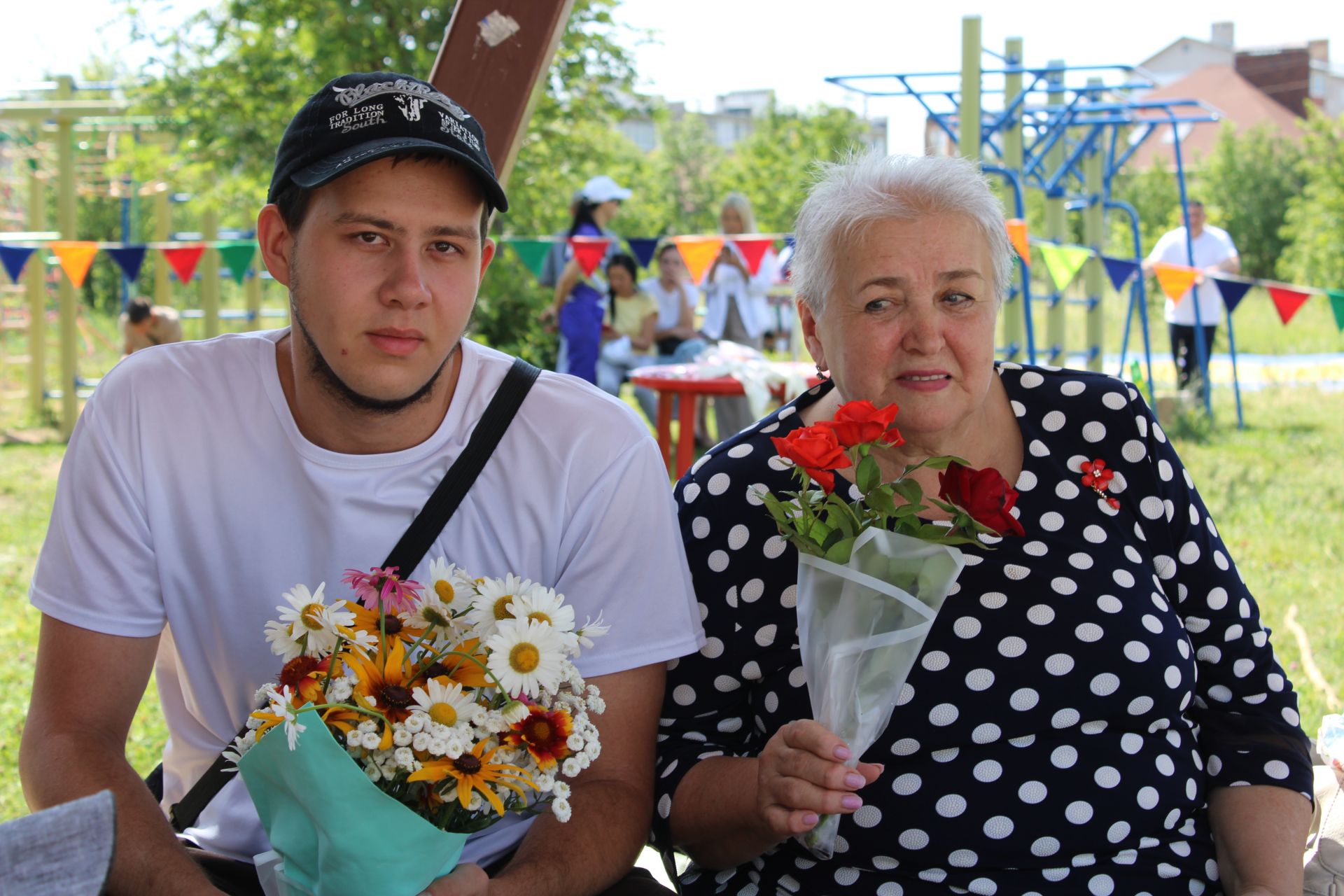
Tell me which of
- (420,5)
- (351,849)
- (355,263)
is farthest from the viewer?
(420,5)

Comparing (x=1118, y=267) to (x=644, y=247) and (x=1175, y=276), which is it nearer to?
(x=1175, y=276)

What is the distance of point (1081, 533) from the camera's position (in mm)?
2146

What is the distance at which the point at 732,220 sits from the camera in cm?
1025

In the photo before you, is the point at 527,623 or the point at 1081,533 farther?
the point at 1081,533

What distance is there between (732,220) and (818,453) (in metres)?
8.91

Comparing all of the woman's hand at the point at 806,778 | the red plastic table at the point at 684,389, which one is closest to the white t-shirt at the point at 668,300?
the red plastic table at the point at 684,389

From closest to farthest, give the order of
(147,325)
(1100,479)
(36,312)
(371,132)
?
(371,132), (1100,479), (147,325), (36,312)

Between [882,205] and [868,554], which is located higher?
[882,205]

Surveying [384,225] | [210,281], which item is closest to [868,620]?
[384,225]

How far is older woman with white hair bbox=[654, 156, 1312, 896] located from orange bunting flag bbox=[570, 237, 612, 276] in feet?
21.4

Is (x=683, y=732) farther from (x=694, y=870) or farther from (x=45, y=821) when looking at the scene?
(x=45, y=821)

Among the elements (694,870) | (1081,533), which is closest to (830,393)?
(1081,533)

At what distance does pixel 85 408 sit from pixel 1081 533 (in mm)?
1788

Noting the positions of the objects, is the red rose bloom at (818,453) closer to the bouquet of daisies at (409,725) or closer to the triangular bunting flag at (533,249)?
the bouquet of daisies at (409,725)
